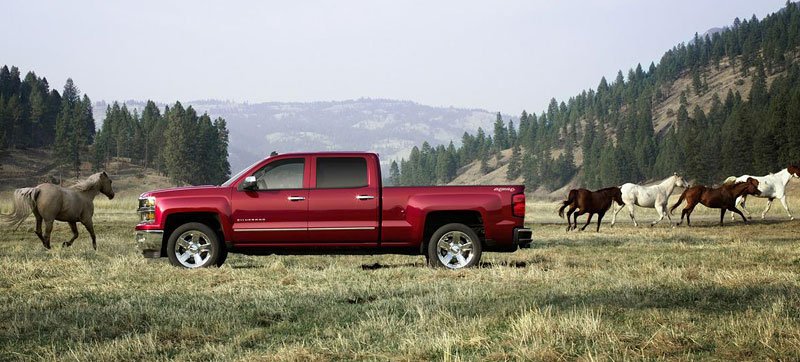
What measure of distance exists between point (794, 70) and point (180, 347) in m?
212

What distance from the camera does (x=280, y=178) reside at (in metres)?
14.7

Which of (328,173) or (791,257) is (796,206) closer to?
(791,257)

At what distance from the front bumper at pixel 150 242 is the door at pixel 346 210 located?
290 centimetres

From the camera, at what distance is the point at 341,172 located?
14562 mm

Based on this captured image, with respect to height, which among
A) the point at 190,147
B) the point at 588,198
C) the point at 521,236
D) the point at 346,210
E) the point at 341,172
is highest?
the point at 190,147

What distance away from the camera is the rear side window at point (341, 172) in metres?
14.5

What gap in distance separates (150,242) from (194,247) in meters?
0.82

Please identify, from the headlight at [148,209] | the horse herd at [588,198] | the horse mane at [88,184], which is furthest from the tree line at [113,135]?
the headlight at [148,209]

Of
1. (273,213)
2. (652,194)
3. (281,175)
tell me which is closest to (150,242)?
(273,213)

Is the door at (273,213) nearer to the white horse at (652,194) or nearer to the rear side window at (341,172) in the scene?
the rear side window at (341,172)

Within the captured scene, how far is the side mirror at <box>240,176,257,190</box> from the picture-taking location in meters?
14.1

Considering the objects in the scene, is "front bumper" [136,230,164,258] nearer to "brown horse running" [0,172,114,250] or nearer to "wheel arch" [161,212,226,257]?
"wheel arch" [161,212,226,257]

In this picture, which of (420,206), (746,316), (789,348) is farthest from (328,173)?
(789,348)

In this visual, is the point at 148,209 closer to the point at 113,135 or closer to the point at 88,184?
the point at 88,184
